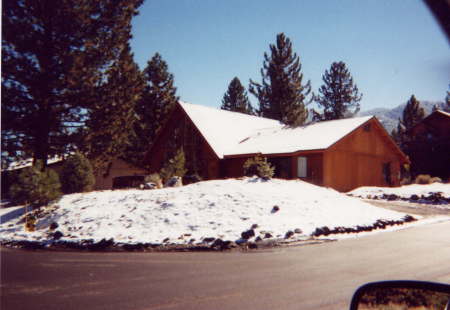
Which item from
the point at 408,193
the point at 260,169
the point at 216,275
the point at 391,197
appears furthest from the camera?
the point at 408,193

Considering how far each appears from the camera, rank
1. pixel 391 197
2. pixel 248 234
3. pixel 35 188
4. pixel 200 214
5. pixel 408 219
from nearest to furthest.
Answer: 1. pixel 248 234
2. pixel 200 214
3. pixel 408 219
4. pixel 35 188
5. pixel 391 197

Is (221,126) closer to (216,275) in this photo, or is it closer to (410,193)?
(410,193)

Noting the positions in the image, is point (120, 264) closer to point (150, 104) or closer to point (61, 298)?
point (61, 298)

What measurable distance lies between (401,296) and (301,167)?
947 inches

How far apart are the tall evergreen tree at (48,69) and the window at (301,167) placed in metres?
14.8

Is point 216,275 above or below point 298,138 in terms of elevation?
below

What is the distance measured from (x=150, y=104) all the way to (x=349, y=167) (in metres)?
26.7

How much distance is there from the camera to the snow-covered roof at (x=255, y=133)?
2545 cm

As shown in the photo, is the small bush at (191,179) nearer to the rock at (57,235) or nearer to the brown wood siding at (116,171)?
the rock at (57,235)

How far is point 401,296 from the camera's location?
197cm

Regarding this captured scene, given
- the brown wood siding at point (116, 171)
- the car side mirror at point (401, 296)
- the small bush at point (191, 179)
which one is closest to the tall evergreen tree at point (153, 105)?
the brown wood siding at point (116, 171)

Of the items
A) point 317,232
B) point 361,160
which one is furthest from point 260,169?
point 361,160

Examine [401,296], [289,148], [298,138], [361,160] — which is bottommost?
[401,296]

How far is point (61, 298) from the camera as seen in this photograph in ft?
17.3
